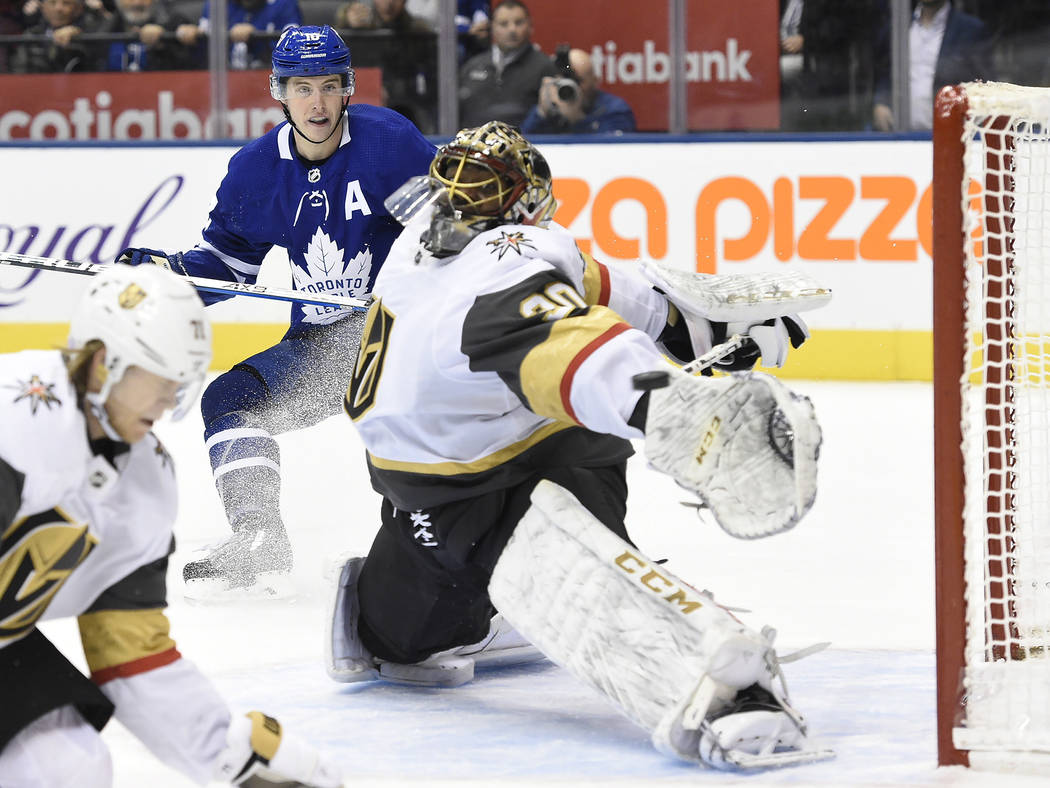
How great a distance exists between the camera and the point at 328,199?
3391 mm

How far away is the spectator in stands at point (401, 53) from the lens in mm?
6055

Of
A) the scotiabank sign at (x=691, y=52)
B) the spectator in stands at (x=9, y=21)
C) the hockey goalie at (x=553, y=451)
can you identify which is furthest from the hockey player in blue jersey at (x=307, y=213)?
the spectator in stands at (x=9, y=21)

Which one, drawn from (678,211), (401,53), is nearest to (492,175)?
(678,211)

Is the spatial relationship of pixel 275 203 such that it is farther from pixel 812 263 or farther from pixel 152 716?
pixel 812 263

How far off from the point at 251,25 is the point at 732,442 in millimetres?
4620

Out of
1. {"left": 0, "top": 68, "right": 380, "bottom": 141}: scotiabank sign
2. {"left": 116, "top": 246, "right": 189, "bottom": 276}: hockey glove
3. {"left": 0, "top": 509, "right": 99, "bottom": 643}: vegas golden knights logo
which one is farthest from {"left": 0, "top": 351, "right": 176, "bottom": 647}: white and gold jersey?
{"left": 0, "top": 68, "right": 380, "bottom": 141}: scotiabank sign

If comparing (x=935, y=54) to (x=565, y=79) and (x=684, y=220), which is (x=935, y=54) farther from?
(x=565, y=79)

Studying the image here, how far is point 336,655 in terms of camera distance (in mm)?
2537

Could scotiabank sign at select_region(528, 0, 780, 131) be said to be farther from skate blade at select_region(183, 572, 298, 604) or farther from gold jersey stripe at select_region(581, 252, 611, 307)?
gold jersey stripe at select_region(581, 252, 611, 307)

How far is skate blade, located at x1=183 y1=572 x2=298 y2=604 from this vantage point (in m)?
3.15

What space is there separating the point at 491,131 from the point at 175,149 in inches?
150

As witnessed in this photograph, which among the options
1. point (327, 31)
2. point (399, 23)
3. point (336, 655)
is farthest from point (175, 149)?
point (336, 655)

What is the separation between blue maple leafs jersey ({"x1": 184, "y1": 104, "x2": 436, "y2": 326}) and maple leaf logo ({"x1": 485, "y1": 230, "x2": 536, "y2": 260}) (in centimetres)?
119

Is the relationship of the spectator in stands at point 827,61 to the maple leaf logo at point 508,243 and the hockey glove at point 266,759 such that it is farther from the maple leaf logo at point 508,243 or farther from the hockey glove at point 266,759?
the hockey glove at point 266,759
